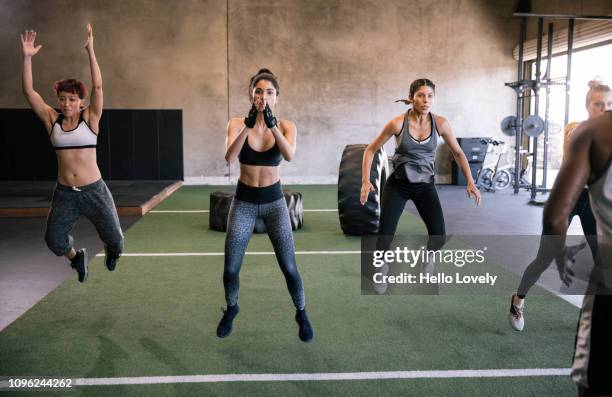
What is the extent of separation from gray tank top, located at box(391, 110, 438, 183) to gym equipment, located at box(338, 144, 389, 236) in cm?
241

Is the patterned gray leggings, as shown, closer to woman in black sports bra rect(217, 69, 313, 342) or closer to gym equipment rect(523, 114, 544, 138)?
woman in black sports bra rect(217, 69, 313, 342)

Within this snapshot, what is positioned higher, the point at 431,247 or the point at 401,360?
the point at 431,247

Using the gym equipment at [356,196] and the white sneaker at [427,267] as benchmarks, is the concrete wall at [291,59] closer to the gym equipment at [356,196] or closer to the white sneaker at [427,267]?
the gym equipment at [356,196]

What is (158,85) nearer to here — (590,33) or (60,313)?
(590,33)

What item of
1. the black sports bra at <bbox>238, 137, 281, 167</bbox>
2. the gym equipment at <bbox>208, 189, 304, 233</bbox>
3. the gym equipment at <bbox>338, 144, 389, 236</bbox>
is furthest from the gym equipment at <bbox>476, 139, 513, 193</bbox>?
the black sports bra at <bbox>238, 137, 281, 167</bbox>

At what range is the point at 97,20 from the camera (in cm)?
1286

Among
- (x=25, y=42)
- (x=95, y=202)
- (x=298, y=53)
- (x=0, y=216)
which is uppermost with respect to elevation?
(x=298, y=53)

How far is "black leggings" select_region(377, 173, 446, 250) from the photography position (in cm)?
429

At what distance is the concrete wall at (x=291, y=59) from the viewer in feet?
42.5

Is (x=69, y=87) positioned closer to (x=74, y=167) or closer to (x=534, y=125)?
(x=74, y=167)

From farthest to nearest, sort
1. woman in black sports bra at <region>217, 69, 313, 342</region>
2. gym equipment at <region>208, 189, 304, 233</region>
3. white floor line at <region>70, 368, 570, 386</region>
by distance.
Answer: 1. gym equipment at <region>208, 189, 304, 233</region>
2. woman in black sports bra at <region>217, 69, 313, 342</region>
3. white floor line at <region>70, 368, 570, 386</region>

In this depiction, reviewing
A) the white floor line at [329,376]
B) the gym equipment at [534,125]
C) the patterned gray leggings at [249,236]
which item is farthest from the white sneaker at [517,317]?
the gym equipment at [534,125]

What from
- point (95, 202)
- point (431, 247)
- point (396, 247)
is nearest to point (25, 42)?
point (95, 202)

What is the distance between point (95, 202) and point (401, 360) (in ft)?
7.90
